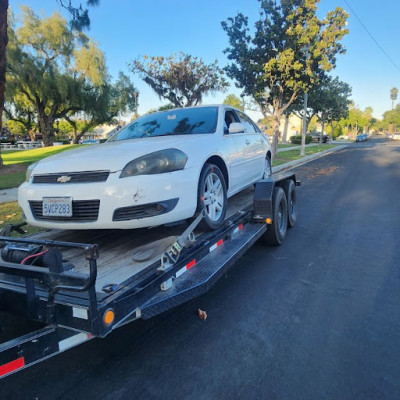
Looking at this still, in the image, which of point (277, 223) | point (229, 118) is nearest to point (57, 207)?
point (229, 118)

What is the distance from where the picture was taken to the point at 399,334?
8.96ft

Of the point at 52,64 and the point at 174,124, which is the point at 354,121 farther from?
the point at 174,124

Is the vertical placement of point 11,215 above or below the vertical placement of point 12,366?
below

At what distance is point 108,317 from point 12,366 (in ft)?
1.70

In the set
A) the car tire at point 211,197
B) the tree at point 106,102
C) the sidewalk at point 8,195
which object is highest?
the tree at point 106,102

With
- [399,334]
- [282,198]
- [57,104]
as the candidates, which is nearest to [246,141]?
[282,198]

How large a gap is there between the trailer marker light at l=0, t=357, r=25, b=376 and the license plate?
4.11ft

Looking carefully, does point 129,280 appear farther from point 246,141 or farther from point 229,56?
point 229,56

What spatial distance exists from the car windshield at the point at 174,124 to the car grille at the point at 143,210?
1.43 meters

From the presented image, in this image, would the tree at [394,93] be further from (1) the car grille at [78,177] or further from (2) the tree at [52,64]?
(1) the car grille at [78,177]

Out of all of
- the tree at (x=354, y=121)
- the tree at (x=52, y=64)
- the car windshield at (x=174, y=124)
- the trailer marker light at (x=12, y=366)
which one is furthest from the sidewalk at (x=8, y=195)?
the tree at (x=354, y=121)

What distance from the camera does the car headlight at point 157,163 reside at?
281 cm

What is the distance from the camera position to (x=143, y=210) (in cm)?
279

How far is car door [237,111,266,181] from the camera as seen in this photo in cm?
494
